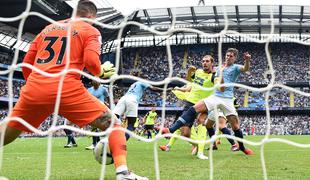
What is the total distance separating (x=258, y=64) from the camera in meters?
39.3

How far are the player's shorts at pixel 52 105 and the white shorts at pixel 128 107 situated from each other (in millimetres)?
4291

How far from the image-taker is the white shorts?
792cm

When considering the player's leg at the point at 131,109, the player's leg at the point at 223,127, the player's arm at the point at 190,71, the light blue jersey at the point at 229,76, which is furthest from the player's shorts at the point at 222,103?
the player's leg at the point at 131,109

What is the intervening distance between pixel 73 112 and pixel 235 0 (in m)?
31.9

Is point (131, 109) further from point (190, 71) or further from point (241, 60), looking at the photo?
point (241, 60)

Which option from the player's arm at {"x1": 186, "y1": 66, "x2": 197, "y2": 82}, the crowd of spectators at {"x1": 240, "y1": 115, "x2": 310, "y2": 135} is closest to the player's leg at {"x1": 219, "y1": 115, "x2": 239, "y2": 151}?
the player's arm at {"x1": 186, "y1": 66, "x2": 197, "y2": 82}

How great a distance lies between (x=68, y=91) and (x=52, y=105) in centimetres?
18

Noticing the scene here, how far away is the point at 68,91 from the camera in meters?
3.48

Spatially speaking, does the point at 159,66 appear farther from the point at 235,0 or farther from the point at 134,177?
the point at 134,177

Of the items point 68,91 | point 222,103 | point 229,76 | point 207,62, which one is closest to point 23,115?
point 68,91

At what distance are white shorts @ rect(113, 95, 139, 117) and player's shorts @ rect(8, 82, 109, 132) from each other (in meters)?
4.29

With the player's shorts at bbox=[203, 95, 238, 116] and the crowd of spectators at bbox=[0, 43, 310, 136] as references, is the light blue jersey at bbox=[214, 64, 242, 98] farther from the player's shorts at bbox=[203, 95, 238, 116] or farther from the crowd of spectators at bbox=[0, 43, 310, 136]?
the crowd of spectators at bbox=[0, 43, 310, 136]

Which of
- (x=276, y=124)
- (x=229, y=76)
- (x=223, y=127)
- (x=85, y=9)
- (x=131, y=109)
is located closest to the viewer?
(x=85, y=9)

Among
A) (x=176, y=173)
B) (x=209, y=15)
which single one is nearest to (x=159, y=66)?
(x=209, y=15)
